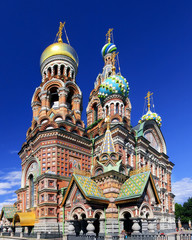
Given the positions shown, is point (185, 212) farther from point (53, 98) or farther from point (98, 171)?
point (98, 171)

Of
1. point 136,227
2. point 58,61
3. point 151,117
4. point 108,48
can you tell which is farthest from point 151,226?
point 108,48

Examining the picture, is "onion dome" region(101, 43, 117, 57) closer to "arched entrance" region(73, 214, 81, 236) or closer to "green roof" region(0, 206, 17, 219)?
"green roof" region(0, 206, 17, 219)

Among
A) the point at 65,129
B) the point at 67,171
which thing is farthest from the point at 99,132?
the point at 67,171

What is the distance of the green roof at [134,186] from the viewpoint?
12.0m

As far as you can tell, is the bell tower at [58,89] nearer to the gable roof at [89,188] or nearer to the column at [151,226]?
the gable roof at [89,188]

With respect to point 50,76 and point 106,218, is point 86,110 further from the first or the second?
point 106,218

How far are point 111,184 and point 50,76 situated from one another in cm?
1823

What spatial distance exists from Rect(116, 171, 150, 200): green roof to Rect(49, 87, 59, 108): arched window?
15.9 meters

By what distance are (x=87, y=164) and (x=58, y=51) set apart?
13.6 meters

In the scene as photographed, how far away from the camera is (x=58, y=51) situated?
93.4ft

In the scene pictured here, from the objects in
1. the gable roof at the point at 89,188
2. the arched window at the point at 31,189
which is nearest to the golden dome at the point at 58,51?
the arched window at the point at 31,189

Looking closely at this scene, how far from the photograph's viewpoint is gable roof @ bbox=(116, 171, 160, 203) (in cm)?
1202

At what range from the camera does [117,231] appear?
41.2 ft

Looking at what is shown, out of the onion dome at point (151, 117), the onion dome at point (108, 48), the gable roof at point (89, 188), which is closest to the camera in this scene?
the gable roof at point (89, 188)
